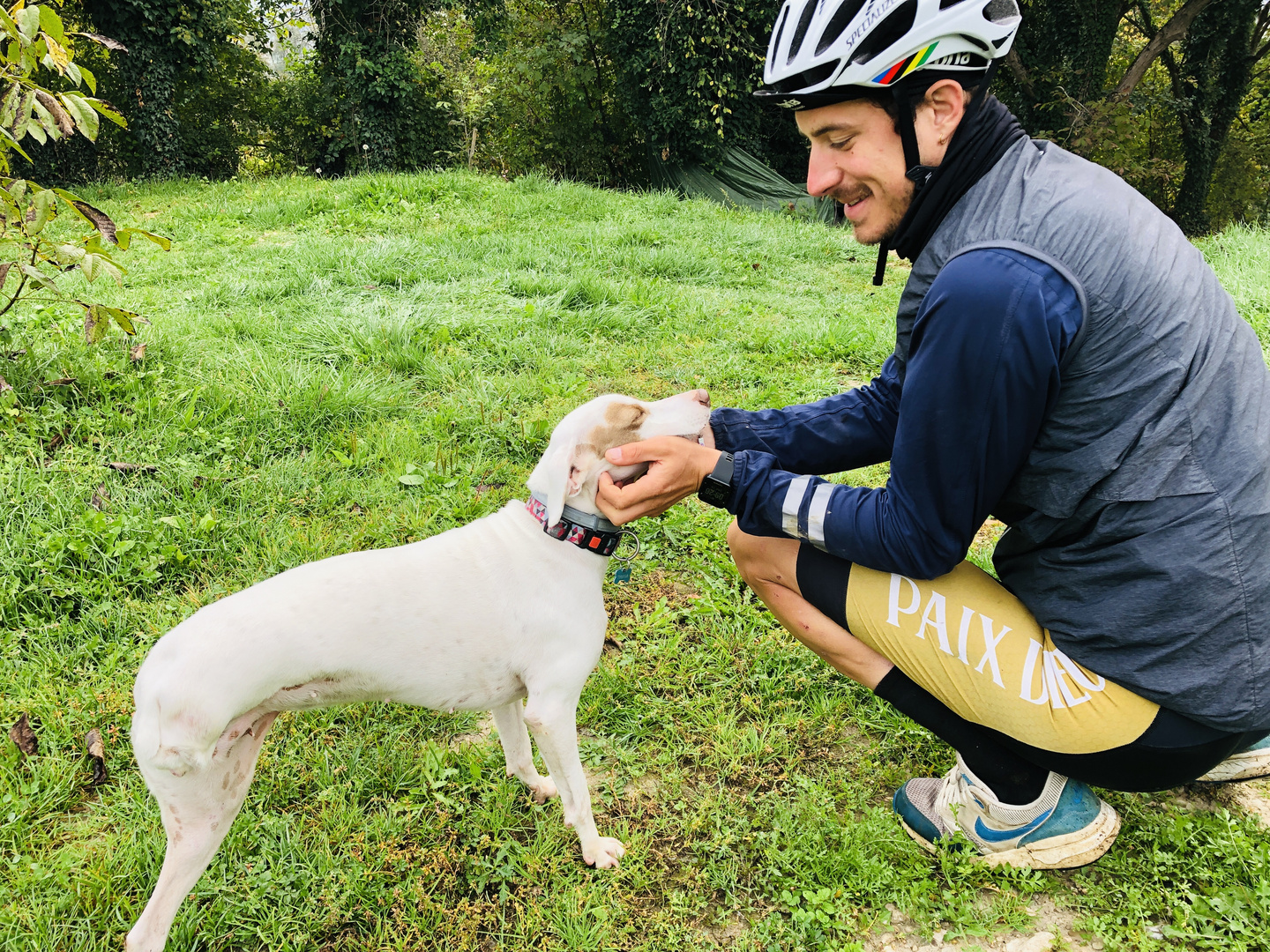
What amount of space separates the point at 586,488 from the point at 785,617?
774 mm

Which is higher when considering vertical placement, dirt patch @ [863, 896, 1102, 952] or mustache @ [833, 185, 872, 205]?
mustache @ [833, 185, 872, 205]

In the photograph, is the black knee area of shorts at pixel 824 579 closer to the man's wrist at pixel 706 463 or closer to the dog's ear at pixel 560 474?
the man's wrist at pixel 706 463

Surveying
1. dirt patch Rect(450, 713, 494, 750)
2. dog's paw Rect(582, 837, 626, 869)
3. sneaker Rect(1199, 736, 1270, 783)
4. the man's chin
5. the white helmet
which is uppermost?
the white helmet

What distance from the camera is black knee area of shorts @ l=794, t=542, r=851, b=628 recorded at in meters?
2.22

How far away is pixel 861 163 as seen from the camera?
1.96 metres

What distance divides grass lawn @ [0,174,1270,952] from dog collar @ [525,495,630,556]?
0.85 meters

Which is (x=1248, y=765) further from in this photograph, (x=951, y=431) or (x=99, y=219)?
(x=99, y=219)

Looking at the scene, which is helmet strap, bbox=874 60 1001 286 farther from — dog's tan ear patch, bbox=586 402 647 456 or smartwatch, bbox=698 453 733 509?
dog's tan ear patch, bbox=586 402 647 456

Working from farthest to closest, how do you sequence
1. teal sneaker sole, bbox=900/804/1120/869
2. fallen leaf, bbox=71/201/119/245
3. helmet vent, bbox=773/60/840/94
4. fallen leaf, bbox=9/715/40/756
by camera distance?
fallen leaf, bbox=71/201/119/245 → fallen leaf, bbox=9/715/40/756 → teal sneaker sole, bbox=900/804/1120/869 → helmet vent, bbox=773/60/840/94

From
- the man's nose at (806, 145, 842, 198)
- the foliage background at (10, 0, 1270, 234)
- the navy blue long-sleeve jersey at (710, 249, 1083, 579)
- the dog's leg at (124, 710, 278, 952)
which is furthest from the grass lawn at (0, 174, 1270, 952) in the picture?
the foliage background at (10, 0, 1270, 234)

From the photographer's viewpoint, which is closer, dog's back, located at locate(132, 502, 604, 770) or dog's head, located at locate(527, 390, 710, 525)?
dog's back, located at locate(132, 502, 604, 770)

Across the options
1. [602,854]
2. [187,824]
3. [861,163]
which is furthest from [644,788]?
[861,163]

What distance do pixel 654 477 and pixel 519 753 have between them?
104 centimetres

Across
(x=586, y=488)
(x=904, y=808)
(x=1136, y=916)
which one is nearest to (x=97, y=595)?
(x=586, y=488)
